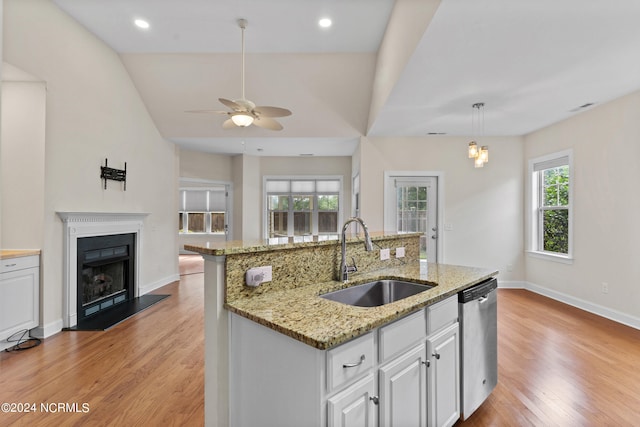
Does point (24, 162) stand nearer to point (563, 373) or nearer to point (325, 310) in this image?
point (325, 310)

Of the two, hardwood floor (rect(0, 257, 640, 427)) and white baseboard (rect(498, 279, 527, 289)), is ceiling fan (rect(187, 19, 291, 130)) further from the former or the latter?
white baseboard (rect(498, 279, 527, 289))

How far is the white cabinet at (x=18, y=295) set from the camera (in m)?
2.87

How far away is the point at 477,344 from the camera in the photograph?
1963 millimetres

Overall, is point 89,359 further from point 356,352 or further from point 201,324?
point 356,352

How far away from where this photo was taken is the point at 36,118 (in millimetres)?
3215

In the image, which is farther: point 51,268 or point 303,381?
point 51,268

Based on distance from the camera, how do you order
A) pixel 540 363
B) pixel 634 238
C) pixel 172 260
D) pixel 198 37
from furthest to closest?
pixel 172 260 → pixel 198 37 → pixel 634 238 → pixel 540 363

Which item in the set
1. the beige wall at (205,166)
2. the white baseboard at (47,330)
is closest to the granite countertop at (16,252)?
the white baseboard at (47,330)

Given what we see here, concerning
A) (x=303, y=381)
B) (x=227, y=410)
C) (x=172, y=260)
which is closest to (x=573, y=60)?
(x=303, y=381)

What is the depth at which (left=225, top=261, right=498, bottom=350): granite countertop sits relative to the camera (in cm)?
121

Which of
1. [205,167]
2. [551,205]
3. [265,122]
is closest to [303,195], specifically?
[205,167]

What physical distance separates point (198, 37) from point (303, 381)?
4.06 m

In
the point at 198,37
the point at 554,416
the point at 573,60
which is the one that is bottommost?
the point at 554,416

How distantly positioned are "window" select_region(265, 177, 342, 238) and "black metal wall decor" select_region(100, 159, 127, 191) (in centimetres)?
327
